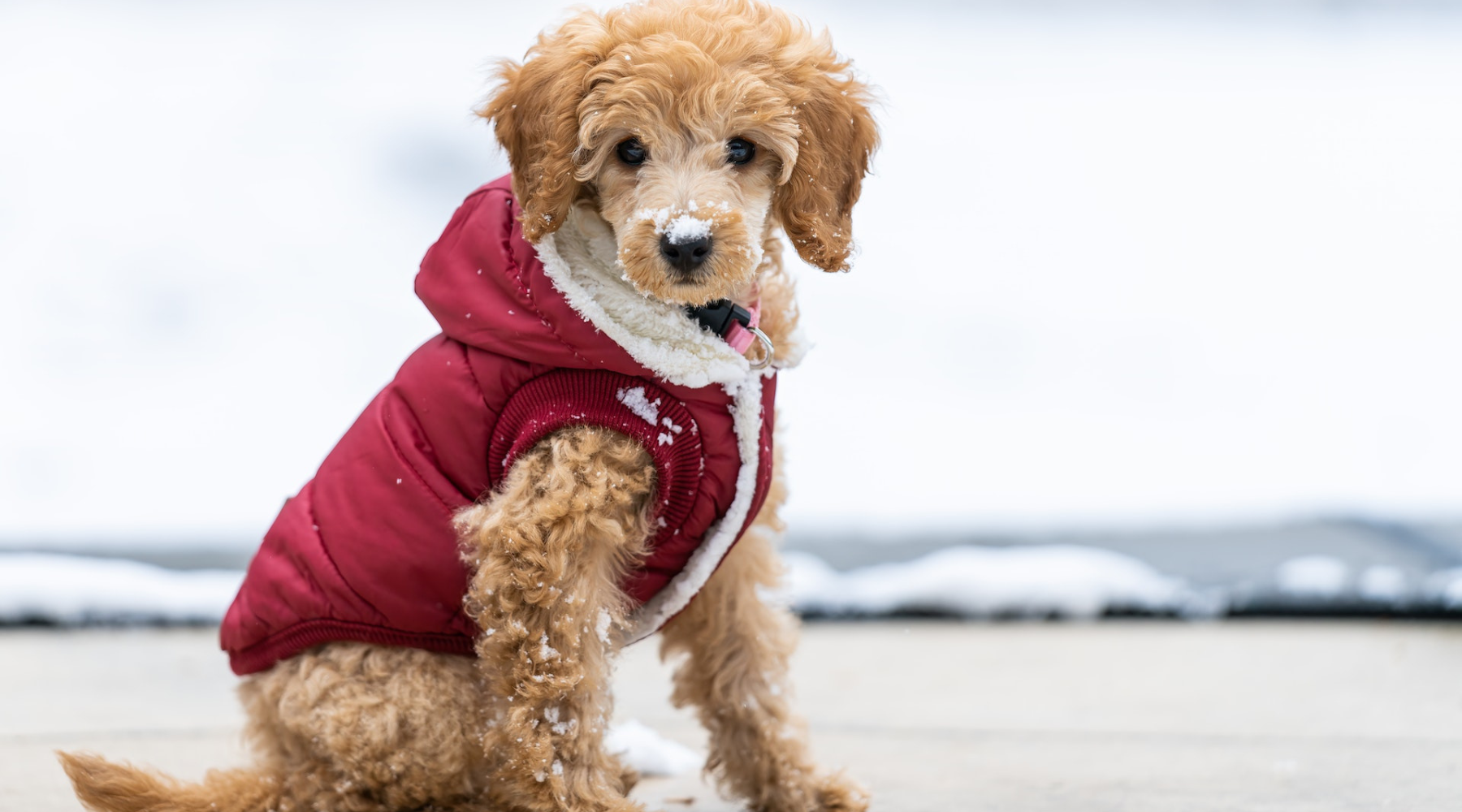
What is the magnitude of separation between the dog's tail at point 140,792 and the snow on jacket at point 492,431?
0.27 meters

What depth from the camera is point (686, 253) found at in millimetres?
2396

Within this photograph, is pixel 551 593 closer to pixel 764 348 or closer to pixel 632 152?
pixel 764 348

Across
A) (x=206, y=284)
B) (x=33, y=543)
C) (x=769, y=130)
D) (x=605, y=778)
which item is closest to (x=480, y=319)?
(x=769, y=130)

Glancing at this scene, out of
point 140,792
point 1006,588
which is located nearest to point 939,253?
point 1006,588

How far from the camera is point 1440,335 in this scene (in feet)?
23.0

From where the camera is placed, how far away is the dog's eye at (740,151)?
8.33ft

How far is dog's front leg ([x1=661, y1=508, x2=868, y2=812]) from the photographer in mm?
3010

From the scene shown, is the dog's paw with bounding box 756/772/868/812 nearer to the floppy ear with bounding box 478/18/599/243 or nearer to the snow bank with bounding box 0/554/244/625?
the floppy ear with bounding box 478/18/599/243

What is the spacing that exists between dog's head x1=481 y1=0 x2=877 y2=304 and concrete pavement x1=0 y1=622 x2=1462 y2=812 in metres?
1.40

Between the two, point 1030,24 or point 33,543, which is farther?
point 1030,24

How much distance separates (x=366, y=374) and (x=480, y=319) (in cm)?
421

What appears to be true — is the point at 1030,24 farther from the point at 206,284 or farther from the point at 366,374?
the point at 206,284

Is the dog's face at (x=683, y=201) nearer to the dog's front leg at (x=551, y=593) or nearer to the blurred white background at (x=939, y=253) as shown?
the dog's front leg at (x=551, y=593)

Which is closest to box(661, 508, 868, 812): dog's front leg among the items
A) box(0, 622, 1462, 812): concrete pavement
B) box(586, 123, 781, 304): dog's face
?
box(0, 622, 1462, 812): concrete pavement
